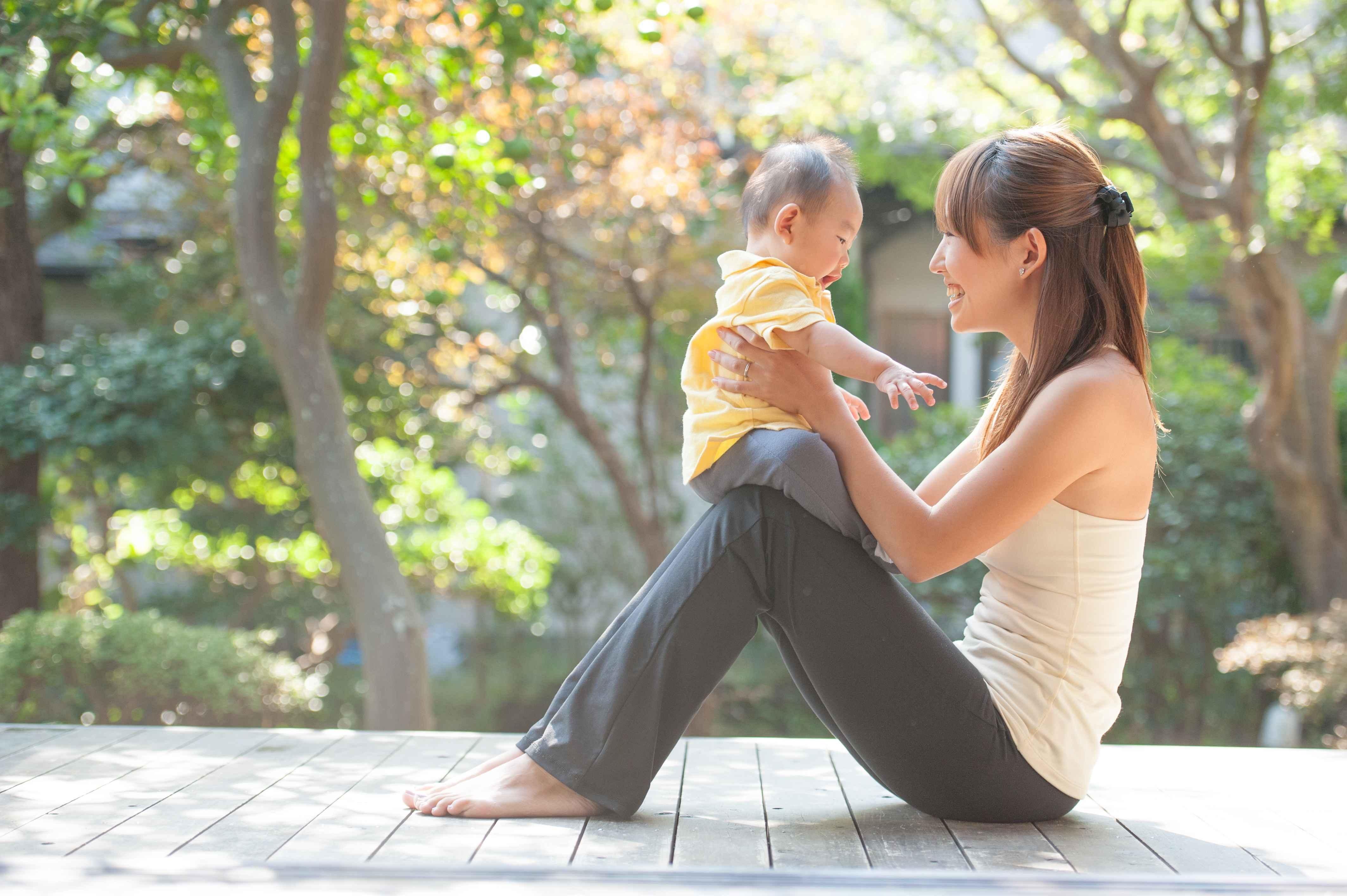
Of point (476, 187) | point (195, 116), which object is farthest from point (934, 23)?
point (195, 116)

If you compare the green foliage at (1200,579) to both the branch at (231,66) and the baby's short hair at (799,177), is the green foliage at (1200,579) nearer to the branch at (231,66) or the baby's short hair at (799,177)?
the baby's short hair at (799,177)

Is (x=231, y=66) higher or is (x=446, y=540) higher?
(x=231, y=66)

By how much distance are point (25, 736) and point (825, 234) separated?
6.80 feet

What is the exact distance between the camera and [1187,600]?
573cm

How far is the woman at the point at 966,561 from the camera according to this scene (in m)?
1.66

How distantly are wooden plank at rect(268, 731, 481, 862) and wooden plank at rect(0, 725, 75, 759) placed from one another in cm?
78

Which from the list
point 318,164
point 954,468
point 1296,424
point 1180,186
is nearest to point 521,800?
point 954,468

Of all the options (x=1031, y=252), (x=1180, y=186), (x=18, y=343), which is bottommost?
(x=1031, y=252)

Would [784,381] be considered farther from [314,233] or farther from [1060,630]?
[314,233]

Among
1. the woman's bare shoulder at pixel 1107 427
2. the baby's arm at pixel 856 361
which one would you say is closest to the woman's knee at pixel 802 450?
the baby's arm at pixel 856 361

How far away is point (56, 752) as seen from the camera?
2.38 m

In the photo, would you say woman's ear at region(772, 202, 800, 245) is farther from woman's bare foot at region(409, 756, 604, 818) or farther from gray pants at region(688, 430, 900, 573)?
woman's bare foot at region(409, 756, 604, 818)

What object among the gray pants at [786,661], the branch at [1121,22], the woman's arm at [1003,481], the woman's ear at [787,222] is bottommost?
the gray pants at [786,661]

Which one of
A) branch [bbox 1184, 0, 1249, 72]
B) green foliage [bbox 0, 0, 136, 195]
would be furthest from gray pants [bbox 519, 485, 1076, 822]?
branch [bbox 1184, 0, 1249, 72]
